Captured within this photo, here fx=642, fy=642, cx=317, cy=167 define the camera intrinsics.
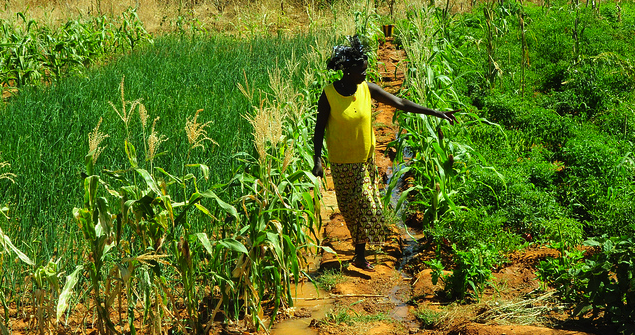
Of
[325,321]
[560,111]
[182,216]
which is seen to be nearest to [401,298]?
[325,321]

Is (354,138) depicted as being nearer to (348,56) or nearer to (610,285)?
(348,56)

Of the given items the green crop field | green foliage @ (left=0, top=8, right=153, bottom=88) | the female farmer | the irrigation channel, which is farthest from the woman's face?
green foliage @ (left=0, top=8, right=153, bottom=88)

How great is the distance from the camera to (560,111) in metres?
8.01

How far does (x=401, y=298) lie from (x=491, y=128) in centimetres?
322

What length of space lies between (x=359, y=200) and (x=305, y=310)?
0.92m

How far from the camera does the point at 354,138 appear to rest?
469cm

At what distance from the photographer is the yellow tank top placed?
463 cm

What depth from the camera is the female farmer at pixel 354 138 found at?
4590 mm

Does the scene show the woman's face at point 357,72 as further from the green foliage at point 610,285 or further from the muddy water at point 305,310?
the green foliage at point 610,285

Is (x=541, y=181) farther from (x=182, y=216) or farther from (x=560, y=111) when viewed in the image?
(x=182, y=216)

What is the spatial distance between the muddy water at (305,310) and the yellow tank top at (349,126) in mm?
983

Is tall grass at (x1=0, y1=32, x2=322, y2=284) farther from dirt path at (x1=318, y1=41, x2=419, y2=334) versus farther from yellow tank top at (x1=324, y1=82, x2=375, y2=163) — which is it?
dirt path at (x1=318, y1=41, x2=419, y2=334)

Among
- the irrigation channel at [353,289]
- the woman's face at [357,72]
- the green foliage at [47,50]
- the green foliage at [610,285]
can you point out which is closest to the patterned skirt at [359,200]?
the irrigation channel at [353,289]

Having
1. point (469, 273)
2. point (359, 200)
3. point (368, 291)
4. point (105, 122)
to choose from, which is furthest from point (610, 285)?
point (105, 122)
